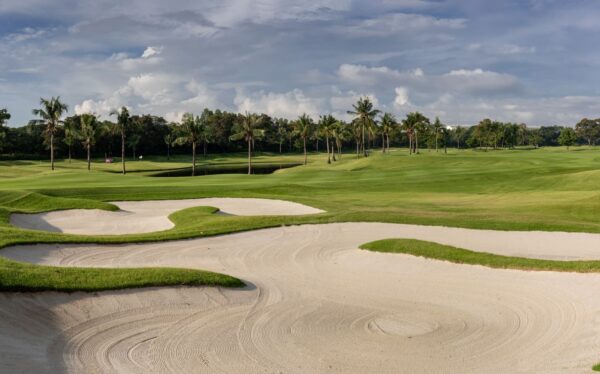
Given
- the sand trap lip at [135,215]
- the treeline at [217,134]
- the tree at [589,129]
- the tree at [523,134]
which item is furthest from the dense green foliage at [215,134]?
the tree at [589,129]

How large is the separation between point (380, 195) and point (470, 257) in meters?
22.3

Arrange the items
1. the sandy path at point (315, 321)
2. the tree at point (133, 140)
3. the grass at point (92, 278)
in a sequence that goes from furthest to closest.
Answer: the tree at point (133, 140), the grass at point (92, 278), the sandy path at point (315, 321)

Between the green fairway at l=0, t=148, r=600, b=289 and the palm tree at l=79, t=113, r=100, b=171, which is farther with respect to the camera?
the palm tree at l=79, t=113, r=100, b=171

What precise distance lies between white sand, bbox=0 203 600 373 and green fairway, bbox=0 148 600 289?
1.86 metres

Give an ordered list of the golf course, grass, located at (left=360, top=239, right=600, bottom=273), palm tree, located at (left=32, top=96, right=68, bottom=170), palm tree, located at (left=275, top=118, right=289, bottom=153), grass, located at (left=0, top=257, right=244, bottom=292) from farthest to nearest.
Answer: palm tree, located at (left=275, top=118, right=289, bottom=153) < palm tree, located at (left=32, top=96, right=68, bottom=170) < grass, located at (left=360, top=239, right=600, bottom=273) < grass, located at (left=0, top=257, right=244, bottom=292) < the golf course

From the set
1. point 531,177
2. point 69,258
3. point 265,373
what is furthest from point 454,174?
point 265,373

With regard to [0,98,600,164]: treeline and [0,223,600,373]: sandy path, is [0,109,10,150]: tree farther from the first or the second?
[0,223,600,373]: sandy path

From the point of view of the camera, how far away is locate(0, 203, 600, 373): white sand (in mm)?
8922

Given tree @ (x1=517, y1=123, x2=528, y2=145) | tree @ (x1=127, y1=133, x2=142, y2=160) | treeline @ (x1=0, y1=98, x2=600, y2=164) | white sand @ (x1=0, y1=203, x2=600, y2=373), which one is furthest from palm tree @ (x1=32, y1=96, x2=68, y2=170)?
tree @ (x1=517, y1=123, x2=528, y2=145)

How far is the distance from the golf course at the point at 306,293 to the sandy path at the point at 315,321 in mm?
43

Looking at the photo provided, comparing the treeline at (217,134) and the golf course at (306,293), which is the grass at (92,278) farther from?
the treeline at (217,134)

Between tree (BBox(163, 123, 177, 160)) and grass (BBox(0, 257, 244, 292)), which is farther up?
tree (BBox(163, 123, 177, 160))

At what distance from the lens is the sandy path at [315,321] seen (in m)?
8.92

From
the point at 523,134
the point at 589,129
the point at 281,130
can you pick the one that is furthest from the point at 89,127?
the point at 589,129
